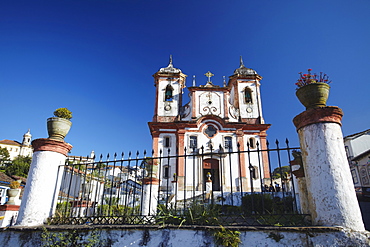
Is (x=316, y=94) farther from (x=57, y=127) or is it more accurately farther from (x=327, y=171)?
(x=57, y=127)

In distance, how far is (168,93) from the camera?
2614cm

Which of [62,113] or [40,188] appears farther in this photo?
[62,113]

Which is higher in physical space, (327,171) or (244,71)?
(244,71)

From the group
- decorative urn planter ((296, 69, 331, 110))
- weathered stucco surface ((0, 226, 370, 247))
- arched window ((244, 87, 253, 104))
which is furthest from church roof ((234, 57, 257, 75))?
weathered stucco surface ((0, 226, 370, 247))

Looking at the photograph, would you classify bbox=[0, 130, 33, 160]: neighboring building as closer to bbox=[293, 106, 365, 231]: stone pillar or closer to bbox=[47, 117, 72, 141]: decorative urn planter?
bbox=[47, 117, 72, 141]: decorative urn planter

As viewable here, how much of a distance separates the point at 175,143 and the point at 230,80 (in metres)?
10.2

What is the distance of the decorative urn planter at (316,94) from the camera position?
4.18 m

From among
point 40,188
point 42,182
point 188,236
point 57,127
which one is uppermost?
point 57,127

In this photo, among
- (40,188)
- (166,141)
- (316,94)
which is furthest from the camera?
(166,141)

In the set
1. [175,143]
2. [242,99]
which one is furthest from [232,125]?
[175,143]

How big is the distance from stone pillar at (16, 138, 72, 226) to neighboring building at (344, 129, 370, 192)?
2029cm

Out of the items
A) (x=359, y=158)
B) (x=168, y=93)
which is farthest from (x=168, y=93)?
(x=359, y=158)

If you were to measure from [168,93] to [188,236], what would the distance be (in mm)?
22988

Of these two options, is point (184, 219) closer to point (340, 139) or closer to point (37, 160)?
point (340, 139)
